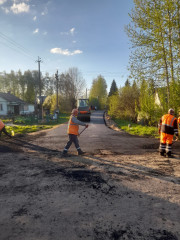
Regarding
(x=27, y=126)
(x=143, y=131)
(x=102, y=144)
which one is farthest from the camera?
(x=27, y=126)

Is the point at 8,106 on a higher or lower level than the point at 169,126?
higher

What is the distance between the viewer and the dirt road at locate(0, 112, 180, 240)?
2119 millimetres

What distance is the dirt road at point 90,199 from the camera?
2119 millimetres

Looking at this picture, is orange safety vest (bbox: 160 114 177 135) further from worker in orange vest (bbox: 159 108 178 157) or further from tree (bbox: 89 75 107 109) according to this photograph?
tree (bbox: 89 75 107 109)

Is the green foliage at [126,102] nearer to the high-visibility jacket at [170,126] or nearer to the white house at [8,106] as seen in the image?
the high-visibility jacket at [170,126]

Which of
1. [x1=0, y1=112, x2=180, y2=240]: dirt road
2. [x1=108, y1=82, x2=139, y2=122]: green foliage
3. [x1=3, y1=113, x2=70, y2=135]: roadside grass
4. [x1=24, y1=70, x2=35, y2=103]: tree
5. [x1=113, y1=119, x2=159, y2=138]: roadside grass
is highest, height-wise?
[x1=24, y1=70, x2=35, y2=103]: tree

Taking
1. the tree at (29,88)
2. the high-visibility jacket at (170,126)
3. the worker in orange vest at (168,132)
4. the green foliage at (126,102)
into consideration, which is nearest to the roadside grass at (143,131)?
the worker in orange vest at (168,132)

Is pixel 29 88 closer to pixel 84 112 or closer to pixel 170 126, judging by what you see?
pixel 84 112

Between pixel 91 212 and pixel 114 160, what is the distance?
2.84 metres

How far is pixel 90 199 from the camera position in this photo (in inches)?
114

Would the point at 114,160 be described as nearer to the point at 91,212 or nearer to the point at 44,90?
the point at 91,212

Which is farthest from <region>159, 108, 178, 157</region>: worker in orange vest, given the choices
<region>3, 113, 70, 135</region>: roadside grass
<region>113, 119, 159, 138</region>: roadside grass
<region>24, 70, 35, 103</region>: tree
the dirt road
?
<region>24, 70, 35, 103</region>: tree

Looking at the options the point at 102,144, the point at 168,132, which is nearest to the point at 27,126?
the point at 102,144

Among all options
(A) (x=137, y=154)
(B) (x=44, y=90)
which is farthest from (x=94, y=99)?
(A) (x=137, y=154)
